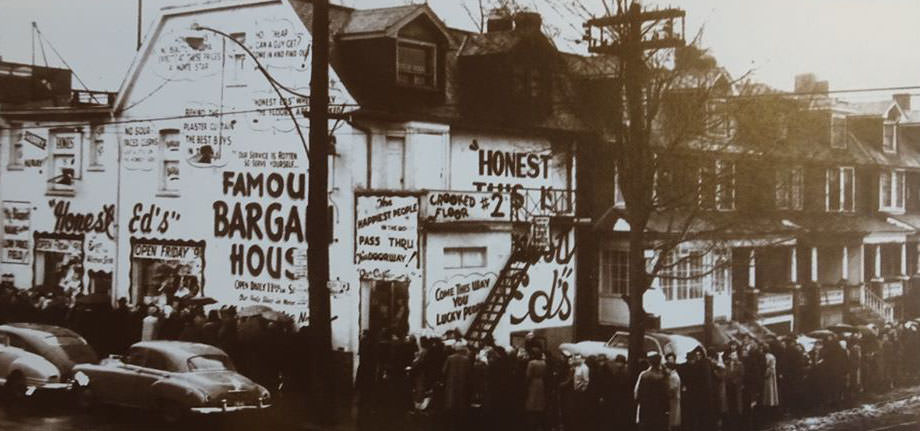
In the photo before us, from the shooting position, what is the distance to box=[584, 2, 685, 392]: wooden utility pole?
1109 centimetres

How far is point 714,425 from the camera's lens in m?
12.4

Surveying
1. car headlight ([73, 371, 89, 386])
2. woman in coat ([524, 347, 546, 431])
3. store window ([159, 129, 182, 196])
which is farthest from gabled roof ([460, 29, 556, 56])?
car headlight ([73, 371, 89, 386])

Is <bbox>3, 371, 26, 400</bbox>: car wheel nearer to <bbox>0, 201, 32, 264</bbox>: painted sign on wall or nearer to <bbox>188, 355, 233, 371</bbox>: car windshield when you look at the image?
<bbox>0, 201, 32, 264</bbox>: painted sign on wall

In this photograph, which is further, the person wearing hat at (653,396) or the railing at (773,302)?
the railing at (773,302)

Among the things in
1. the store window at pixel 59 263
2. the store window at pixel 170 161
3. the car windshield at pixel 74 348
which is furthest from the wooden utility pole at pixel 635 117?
the store window at pixel 59 263

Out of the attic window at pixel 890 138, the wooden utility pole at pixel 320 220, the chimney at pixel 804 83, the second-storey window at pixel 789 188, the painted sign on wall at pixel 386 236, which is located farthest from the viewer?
the attic window at pixel 890 138

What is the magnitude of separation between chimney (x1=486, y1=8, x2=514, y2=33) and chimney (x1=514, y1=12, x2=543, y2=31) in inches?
5.0

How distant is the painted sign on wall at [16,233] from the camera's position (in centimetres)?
1327

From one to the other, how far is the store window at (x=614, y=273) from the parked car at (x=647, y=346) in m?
0.51

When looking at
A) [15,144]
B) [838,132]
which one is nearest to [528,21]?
[838,132]

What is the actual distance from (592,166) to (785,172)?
210cm

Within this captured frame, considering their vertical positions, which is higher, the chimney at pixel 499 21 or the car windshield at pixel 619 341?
the chimney at pixel 499 21

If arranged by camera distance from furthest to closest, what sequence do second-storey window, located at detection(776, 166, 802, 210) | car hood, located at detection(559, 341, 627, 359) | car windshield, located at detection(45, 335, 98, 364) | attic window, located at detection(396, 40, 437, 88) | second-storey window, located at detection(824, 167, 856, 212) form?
1. attic window, located at detection(396, 40, 437, 88)
2. car windshield, located at detection(45, 335, 98, 364)
3. car hood, located at detection(559, 341, 627, 359)
4. second-storey window, located at detection(824, 167, 856, 212)
5. second-storey window, located at detection(776, 166, 802, 210)

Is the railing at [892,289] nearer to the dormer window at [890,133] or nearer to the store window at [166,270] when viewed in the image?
the dormer window at [890,133]
